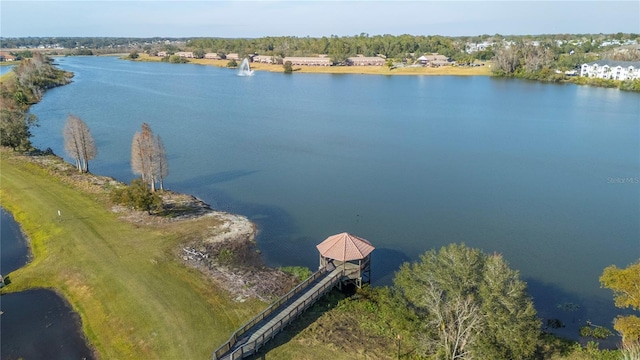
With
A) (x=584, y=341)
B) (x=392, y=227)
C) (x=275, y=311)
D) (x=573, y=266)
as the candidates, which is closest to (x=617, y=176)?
(x=573, y=266)

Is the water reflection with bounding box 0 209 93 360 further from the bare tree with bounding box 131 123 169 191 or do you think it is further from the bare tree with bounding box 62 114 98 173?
the bare tree with bounding box 62 114 98 173

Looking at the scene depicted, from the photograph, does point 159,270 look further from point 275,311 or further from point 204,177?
point 204,177

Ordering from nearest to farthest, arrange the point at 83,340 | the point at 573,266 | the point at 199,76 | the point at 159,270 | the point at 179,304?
the point at 83,340 < the point at 179,304 < the point at 159,270 < the point at 573,266 < the point at 199,76

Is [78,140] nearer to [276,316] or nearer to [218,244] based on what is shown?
[218,244]

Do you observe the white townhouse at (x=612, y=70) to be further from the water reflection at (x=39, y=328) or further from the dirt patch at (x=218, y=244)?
the water reflection at (x=39, y=328)

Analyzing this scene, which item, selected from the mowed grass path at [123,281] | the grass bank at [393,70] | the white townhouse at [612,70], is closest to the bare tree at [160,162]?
the mowed grass path at [123,281]

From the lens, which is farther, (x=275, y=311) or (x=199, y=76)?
(x=199, y=76)

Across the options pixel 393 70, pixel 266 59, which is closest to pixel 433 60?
pixel 393 70
